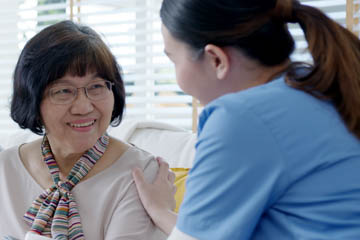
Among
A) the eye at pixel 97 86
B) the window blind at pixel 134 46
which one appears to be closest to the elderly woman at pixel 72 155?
the eye at pixel 97 86

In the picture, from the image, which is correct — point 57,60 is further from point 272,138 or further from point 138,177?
point 272,138

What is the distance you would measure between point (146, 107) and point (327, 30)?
2409 mm

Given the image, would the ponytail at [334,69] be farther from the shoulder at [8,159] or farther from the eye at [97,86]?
the shoulder at [8,159]

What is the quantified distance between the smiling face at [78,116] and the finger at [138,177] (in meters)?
0.17

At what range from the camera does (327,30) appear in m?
1.06

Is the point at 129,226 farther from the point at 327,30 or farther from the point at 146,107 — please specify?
the point at 146,107

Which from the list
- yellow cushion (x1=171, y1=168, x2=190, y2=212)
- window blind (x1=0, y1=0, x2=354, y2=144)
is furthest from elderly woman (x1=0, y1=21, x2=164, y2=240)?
window blind (x1=0, y1=0, x2=354, y2=144)

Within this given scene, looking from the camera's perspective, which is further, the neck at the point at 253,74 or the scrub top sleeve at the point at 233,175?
the neck at the point at 253,74

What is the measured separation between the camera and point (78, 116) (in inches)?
Result: 63.7

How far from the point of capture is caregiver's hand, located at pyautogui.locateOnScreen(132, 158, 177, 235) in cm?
148

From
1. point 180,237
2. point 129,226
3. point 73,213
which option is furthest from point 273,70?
point 73,213

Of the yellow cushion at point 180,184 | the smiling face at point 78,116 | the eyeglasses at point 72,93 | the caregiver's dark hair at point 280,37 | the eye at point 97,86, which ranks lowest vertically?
the yellow cushion at point 180,184

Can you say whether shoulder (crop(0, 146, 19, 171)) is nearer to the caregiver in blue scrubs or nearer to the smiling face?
the smiling face

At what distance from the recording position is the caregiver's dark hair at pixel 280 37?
994 millimetres
